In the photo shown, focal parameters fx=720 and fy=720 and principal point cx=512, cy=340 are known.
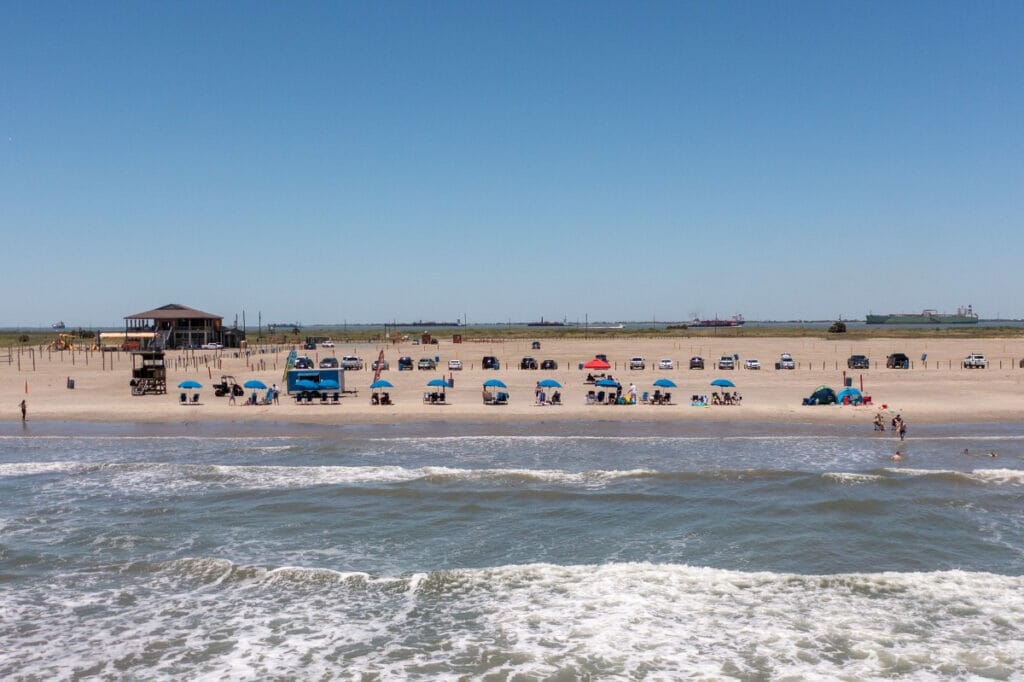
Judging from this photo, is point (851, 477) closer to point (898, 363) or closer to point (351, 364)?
point (898, 363)

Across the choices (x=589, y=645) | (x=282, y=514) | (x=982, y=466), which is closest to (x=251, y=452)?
(x=282, y=514)

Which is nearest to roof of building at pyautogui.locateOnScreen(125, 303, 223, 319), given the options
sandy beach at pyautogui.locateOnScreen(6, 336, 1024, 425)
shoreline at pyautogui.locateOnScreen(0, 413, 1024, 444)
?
sandy beach at pyautogui.locateOnScreen(6, 336, 1024, 425)

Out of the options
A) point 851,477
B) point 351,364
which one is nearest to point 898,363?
point 851,477

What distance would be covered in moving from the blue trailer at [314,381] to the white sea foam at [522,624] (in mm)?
22819

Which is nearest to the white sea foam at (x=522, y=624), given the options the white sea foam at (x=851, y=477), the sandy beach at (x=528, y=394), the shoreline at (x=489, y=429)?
the white sea foam at (x=851, y=477)

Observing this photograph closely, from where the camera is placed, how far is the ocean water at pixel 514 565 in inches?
436

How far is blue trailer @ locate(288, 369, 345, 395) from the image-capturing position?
123 feet

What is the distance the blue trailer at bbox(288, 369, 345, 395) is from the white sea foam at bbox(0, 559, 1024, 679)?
74.9ft

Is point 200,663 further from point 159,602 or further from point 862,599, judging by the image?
point 862,599

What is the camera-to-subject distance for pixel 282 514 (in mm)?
18344

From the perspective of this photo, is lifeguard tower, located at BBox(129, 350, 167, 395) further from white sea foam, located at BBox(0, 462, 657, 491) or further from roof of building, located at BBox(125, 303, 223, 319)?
roof of building, located at BBox(125, 303, 223, 319)

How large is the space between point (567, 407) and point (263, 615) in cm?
2388

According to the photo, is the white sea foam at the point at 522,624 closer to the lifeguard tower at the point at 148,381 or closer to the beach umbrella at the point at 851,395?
the beach umbrella at the point at 851,395

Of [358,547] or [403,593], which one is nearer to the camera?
[403,593]
